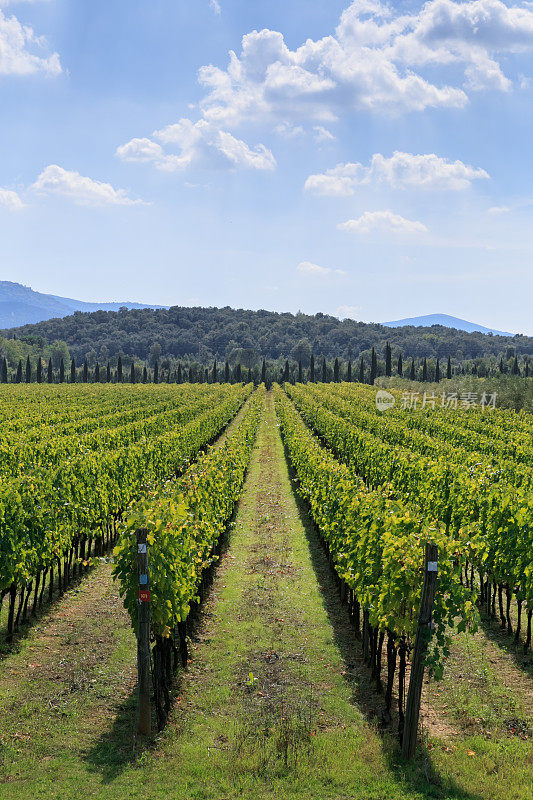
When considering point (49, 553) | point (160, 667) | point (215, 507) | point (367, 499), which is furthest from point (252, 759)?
point (215, 507)

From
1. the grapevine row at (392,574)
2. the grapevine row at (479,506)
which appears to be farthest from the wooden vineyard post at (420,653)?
the grapevine row at (479,506)

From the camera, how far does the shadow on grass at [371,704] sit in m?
6.87

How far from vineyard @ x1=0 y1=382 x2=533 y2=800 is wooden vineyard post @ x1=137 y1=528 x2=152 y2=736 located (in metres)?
0.02

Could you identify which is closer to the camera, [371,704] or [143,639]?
[143,639]

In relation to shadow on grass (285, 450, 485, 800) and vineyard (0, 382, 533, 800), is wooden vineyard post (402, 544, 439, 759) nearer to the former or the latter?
vineyard (0, 382, 533, 800)

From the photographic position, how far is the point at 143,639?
7930 mm

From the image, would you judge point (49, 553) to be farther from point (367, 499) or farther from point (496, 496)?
point (496, 496)

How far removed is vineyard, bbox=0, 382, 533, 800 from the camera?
724cm

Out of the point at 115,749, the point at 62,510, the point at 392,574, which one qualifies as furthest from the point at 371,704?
the point at 62,510

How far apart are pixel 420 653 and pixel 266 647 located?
3.69 m

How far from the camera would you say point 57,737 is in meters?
7.83

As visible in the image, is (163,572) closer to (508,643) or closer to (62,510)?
(62,510)

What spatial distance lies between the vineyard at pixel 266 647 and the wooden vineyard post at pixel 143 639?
0.02 meters

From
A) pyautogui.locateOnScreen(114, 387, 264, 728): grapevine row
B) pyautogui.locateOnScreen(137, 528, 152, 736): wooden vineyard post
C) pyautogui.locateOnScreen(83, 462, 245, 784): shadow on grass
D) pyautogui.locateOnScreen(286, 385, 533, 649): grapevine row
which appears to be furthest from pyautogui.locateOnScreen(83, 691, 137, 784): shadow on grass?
pyautogui.locateOnScreen(286, 385, 533, 649): grapevine row
